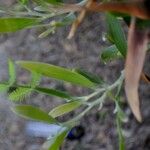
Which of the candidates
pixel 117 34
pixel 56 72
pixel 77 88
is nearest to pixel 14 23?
pixel 56 72

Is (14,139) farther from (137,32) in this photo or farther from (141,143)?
(137,32)

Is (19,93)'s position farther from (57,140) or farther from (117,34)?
(117,34)

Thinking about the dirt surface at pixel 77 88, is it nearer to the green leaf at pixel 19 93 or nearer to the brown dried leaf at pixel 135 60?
the green leaf at pixel 19 93

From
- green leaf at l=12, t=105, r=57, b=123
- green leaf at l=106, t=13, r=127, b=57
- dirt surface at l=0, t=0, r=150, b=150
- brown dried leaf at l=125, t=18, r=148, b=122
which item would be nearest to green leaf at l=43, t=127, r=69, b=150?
green leaf at l=12, t=105, r=57, b=123

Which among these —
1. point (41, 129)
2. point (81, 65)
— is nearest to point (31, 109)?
point (41, 129)

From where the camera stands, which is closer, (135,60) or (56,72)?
(135,60)

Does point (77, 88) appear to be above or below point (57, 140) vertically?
below

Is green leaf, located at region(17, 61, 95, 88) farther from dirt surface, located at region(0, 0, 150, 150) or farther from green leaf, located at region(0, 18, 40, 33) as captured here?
dirt surface, located at region(0, 0, 150, 150)
